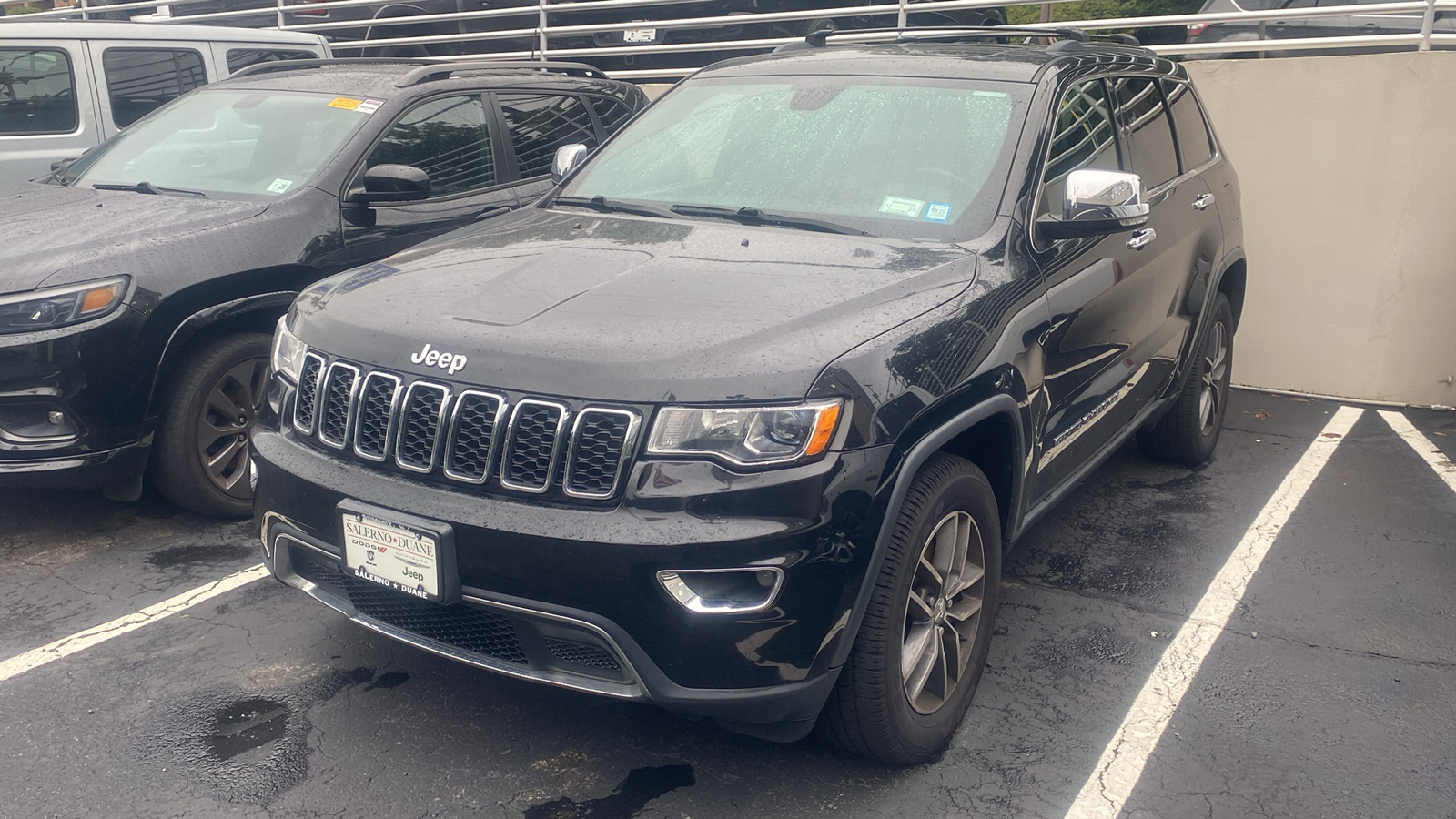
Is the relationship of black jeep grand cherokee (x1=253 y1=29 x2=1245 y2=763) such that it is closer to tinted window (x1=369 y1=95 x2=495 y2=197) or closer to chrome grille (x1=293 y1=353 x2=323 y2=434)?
chrome grille (x1=293 y1=353 x2=323 y2=434)

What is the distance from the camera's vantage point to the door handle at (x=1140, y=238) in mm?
4184

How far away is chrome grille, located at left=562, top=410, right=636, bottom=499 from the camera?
8.46ft

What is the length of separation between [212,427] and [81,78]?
3.65 meters

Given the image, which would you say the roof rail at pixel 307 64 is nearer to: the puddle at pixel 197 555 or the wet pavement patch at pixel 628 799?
the puddle at pixel 197 555

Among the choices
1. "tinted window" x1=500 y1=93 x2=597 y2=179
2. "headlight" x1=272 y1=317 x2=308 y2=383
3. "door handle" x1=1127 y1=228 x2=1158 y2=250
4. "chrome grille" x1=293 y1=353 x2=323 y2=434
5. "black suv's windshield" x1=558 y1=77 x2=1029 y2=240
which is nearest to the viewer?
"chrome grille" x1=293 y1=353 x2=323 y2=434

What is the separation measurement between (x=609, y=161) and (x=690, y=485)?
2.07 meters

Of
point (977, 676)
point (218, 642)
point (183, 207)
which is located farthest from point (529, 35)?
point (977, 676)

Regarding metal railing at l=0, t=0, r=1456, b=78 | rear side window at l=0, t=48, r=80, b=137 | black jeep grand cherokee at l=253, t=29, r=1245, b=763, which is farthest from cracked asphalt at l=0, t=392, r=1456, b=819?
metal railing at l=0, t=0, r=1456, b=78

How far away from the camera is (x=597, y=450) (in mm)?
2596

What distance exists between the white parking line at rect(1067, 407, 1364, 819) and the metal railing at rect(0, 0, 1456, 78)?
2.82 meters

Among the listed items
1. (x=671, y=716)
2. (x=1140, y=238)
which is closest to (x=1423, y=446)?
(x=1140, y=238)

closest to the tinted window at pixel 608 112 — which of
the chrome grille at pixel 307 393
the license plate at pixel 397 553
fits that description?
the chrome grille at pixel 307 393

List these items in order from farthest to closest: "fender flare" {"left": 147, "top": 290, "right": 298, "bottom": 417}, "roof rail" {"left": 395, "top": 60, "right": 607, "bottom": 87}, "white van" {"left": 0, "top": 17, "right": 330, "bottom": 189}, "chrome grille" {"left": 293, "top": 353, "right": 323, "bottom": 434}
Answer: "white van" {"left": 0, "top": 17, "right": 330, "bottom": 189}
"roof rail" {"left": 395, "top": 60, "right": 607, "bottom": 87}
"fender flare" {"left": 147, "top": 290, "right": 298, "bottom": 417}
"chrome grille" {"left": 293, "top": 353, "right": 323, "bottom": 434}

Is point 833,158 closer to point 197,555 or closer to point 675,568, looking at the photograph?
point 675,568
